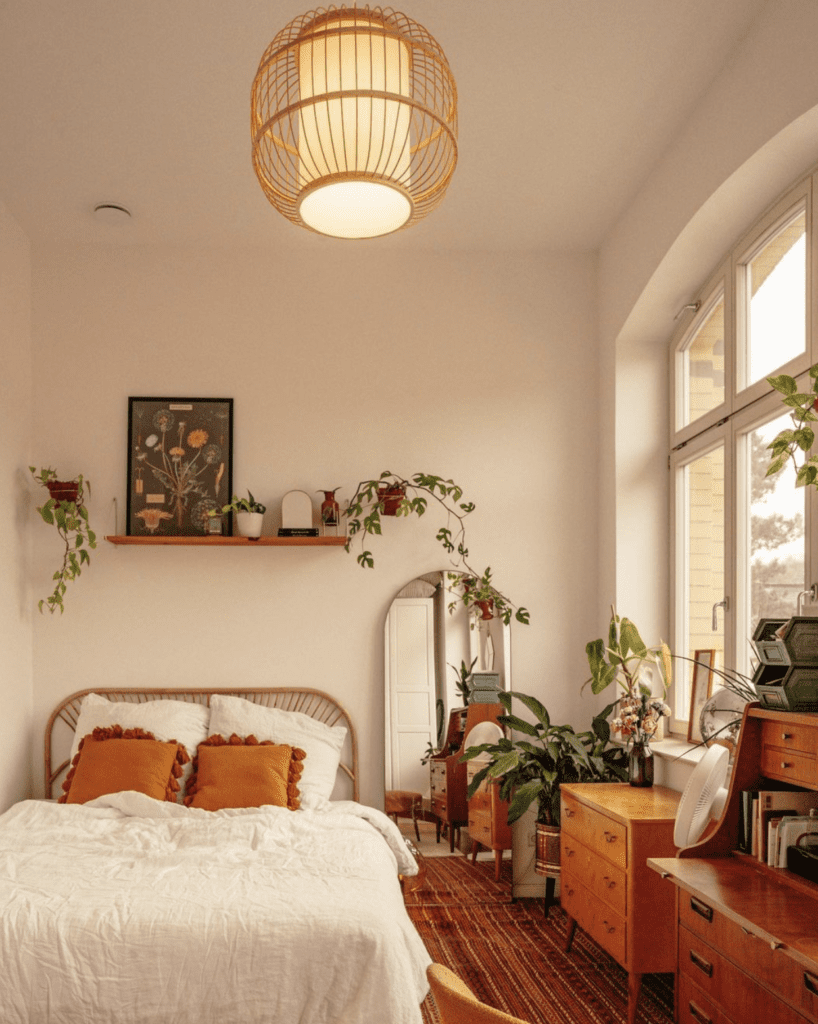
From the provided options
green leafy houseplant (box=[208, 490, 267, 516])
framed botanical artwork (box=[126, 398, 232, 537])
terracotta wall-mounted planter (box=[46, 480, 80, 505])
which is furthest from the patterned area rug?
terracotta wall-mounted planter (box=[46, 480, 80, 505])

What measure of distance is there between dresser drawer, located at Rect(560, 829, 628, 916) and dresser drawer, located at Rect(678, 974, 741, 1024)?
2.04 ft

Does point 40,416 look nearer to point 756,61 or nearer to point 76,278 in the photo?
point 76,278

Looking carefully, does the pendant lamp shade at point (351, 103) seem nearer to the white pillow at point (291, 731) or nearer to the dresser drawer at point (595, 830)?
the dresser drawer at point (595, 830)

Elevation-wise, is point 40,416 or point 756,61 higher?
point 756,61

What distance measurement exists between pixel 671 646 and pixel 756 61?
2661mm

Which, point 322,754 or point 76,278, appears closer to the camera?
point 322,754

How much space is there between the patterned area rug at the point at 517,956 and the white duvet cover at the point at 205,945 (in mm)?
489

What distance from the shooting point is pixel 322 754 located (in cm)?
462

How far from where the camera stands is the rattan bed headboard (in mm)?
4832

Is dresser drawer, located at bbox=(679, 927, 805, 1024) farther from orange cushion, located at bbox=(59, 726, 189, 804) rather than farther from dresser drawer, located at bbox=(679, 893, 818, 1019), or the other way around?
orange cushion, located at bbox=(59, 726, 189, 804)

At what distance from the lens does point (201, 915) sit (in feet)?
9.48

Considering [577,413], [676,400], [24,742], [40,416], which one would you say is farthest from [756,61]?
[24,742]

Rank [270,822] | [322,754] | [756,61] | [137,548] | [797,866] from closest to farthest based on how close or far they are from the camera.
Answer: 1. [797,866]
2. [756,61]
3. [270,822]
4. [322,754]
5. [137,548]

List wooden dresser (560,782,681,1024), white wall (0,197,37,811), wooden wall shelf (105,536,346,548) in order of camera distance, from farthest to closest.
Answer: wooden wall shelf (105,536,346,548) < white wall (0,197,37,811) < wooden dresser (560,782,681,1024)
